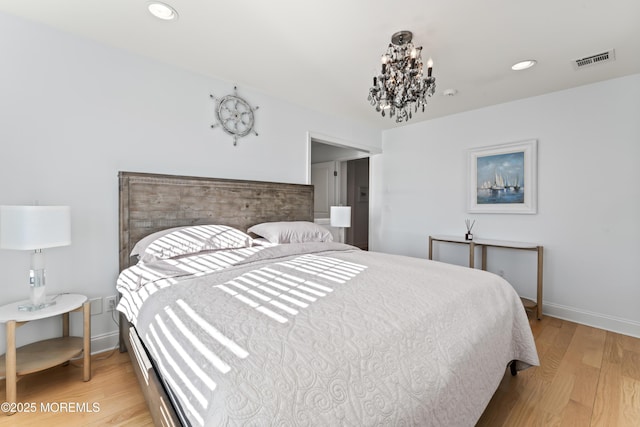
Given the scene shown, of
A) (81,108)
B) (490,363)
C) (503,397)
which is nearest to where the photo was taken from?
(490,363)

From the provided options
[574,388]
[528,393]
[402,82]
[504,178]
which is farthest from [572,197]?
[402,82]

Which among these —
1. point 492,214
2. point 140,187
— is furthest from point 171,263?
point 492,214

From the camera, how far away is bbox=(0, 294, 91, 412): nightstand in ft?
4.92

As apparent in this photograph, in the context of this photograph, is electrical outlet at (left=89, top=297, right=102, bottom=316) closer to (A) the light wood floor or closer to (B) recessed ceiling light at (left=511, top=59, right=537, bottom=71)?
(A) the light wood floor

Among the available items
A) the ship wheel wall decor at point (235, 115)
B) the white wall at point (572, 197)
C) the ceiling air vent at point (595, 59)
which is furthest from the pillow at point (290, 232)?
the ceiling air vent at point (595, 59)

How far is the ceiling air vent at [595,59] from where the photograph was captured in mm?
2207

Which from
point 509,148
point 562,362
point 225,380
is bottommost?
point 562,362

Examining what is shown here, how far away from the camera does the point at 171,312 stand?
1.15 meters

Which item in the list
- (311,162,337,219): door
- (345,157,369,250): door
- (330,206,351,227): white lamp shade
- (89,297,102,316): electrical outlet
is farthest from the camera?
(345,157,369,250): door

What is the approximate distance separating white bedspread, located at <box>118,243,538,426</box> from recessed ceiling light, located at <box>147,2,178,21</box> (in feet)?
5.22

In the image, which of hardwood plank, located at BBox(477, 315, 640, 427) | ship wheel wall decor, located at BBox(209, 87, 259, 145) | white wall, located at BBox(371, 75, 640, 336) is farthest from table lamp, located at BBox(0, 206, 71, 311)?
white wall, located at BBox(371, 75, 640, 336)

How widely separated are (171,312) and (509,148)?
3.71 metres

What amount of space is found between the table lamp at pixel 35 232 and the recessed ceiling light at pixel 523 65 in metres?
3.54

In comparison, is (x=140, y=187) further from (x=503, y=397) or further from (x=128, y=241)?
(x=503, y=397)
